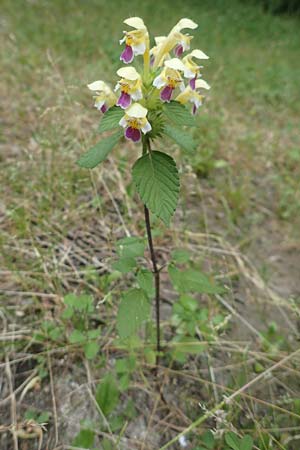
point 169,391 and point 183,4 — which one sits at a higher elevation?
point 183,4

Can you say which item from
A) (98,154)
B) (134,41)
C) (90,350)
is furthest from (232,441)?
(134,41)

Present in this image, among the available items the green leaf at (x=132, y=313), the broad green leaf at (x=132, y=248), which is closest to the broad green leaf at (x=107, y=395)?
the green leaf at (x=132, y=313)

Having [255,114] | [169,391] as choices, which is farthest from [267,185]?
[169,391]

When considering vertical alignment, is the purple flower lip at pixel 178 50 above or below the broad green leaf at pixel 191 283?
above

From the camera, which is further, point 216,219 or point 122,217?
point 216,219

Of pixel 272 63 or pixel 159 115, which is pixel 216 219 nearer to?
pixel 159 115

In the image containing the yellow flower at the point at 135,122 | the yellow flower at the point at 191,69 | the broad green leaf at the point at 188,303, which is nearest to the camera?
the yellow flower at the point at 135,122

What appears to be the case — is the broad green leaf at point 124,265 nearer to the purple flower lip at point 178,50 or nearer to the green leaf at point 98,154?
the green leaf at point 98,154
